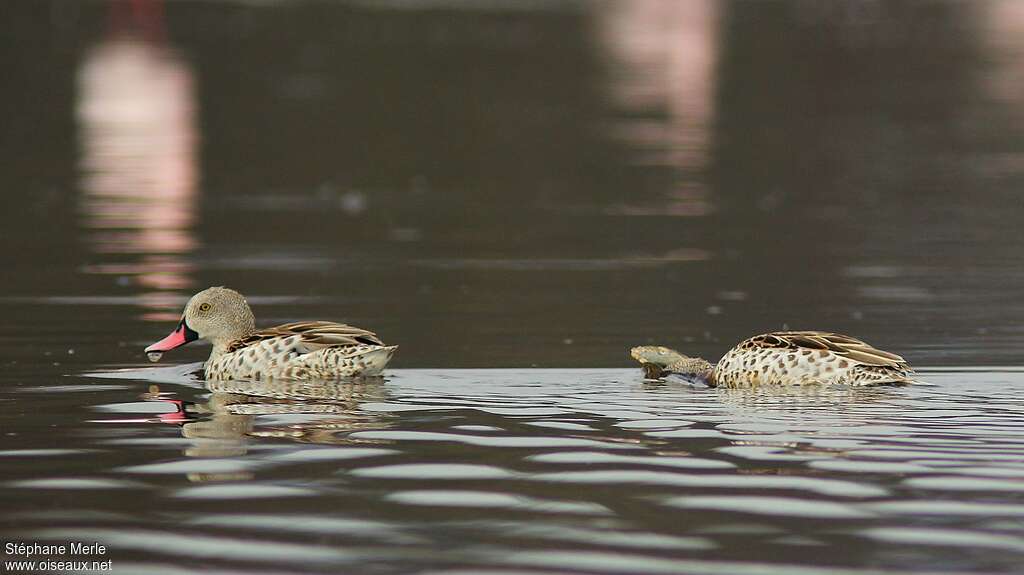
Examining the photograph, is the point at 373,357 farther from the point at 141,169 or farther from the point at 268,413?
the point at 141,169

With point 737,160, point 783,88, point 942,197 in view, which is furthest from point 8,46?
point 942,197

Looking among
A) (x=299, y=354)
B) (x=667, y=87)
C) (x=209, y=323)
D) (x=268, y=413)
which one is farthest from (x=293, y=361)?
(x=667, y=87)

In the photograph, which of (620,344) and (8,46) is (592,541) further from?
(8,46)

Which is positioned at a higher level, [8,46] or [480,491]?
[8,46]

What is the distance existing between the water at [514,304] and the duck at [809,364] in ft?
0.82

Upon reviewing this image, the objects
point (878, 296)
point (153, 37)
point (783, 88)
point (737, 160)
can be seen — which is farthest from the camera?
point (153, 37)

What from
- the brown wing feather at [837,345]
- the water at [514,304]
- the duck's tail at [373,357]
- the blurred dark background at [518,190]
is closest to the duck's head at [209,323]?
the water at [514,304]

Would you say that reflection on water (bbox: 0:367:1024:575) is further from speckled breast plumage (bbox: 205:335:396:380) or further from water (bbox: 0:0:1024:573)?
speckled breast plumage (bbox: 205:335:396:380)

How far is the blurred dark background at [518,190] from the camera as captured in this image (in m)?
16.4

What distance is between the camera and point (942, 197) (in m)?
25.6

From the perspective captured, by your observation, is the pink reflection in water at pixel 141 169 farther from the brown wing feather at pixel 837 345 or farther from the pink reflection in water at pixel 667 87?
the brown wing feather at pixel 837 345

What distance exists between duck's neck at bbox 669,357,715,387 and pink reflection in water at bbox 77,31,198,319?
4966 mm

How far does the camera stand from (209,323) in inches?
535

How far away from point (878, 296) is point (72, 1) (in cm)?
6095
